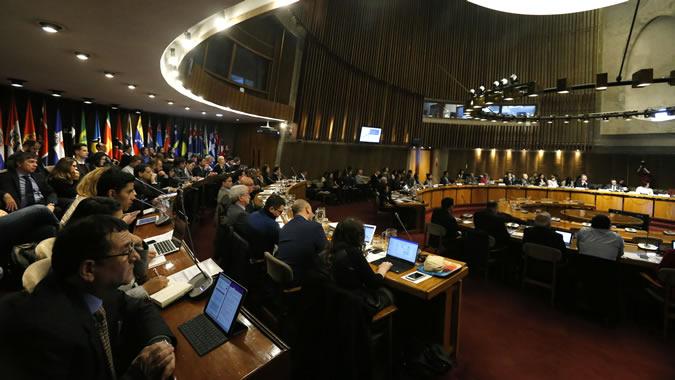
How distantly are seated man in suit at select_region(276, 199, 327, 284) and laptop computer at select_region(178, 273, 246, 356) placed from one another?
1.22 metres

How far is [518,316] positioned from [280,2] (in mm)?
4207

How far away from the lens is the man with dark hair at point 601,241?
371 centimetres

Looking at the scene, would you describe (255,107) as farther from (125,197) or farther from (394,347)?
(394,347)

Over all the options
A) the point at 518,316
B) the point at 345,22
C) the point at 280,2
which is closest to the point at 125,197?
the point at 280,2

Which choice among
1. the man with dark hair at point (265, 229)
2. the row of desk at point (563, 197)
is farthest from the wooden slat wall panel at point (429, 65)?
the man with dark hair at point (265, 229)

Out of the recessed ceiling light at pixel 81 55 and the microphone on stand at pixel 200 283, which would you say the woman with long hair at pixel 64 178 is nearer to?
the recessed ceiling light at pixel 81 55

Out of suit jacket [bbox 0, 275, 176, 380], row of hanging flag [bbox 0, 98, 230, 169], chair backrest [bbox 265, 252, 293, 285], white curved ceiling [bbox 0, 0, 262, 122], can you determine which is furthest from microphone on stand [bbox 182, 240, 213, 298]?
row of hanging flag [bbox 0, 98, 230, 169]

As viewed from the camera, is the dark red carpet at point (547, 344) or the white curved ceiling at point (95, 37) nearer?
the white curved ceiling at point (95, 37)

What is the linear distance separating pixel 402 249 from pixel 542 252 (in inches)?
83.9

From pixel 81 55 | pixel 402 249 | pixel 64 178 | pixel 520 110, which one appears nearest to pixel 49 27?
pixel 81 55

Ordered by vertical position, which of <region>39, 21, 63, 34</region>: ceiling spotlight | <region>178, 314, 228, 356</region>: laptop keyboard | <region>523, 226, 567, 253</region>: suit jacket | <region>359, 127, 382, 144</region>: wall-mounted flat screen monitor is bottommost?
<region>178, 314, 228, 356</region>: laptop keyboard

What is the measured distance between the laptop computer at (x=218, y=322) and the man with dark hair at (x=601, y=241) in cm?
415

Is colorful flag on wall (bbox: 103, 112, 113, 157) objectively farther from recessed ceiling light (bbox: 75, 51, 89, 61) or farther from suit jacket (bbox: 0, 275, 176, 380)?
suit jacket (bbox: 0, 275, 176, 380)

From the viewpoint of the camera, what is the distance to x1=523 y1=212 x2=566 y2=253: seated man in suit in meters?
4.04
